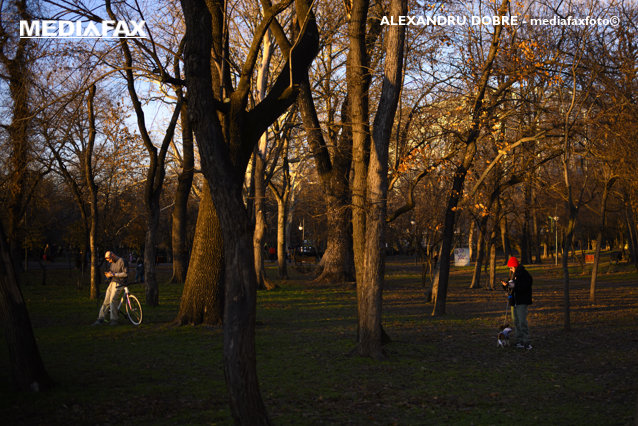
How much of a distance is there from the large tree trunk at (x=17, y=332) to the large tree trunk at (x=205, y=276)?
21.4ft

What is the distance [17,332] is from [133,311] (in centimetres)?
779

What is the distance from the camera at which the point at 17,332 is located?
7816 millimetres

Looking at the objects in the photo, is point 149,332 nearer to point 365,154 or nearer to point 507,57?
point 365,154

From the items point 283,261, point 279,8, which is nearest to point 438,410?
point 279,8

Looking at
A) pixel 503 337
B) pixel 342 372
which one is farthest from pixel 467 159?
pixel 342 372

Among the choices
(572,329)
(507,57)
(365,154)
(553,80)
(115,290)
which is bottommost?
(572,329)

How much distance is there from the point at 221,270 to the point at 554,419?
29.9 ft

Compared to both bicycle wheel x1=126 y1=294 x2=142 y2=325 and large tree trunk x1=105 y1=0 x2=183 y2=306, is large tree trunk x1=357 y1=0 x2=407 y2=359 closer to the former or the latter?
bicycle wheel x1=126 y1=294 x2=142 y2=325

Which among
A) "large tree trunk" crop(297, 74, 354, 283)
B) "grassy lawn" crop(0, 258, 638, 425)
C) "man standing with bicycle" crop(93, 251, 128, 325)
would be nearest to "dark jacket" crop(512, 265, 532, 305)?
"grassy lawn" crop(0, 258, 638, 425)

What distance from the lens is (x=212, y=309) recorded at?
577 inches

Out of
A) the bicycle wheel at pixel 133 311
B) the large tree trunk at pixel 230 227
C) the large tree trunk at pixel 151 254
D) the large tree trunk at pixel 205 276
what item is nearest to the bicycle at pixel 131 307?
the bicycle wheel at pixel 133 311

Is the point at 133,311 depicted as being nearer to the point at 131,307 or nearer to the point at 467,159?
the point at 131,307

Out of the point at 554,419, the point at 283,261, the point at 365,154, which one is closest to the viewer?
the point at 554,419

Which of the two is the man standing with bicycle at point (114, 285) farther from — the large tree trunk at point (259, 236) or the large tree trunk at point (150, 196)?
the large tree trunk at point (259, 236)
